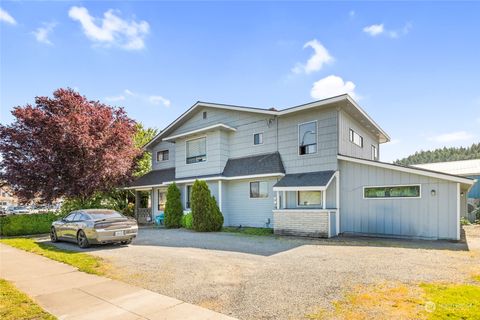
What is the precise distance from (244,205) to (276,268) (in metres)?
10.7

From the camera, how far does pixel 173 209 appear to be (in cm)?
2008

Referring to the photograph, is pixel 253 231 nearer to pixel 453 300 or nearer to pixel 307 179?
pixel 307 179

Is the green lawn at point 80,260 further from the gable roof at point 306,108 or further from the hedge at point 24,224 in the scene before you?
the gable roof at point 306,108

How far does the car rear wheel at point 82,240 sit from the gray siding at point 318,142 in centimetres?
1047

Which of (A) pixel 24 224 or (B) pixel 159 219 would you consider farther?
(B) pixel 159 219

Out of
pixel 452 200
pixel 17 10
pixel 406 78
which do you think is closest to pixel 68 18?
pixel 17 10

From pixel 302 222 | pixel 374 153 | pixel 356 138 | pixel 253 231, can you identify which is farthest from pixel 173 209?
pixel 374 153

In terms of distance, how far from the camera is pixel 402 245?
464 inches

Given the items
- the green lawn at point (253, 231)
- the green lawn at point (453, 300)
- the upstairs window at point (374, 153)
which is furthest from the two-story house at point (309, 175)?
the green lawn at point (453, 300)

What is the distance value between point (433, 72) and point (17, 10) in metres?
15.8

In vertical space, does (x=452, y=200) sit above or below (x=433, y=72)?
below

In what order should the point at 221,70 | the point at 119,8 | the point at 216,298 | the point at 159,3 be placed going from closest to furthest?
1. the point at 216,298
2. the point at 119,8
3. the point at 159,3
4. the point at 221,70

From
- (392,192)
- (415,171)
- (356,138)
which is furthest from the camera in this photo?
(356,138)

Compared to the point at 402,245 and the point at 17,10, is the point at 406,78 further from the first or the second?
the point at 17,10
